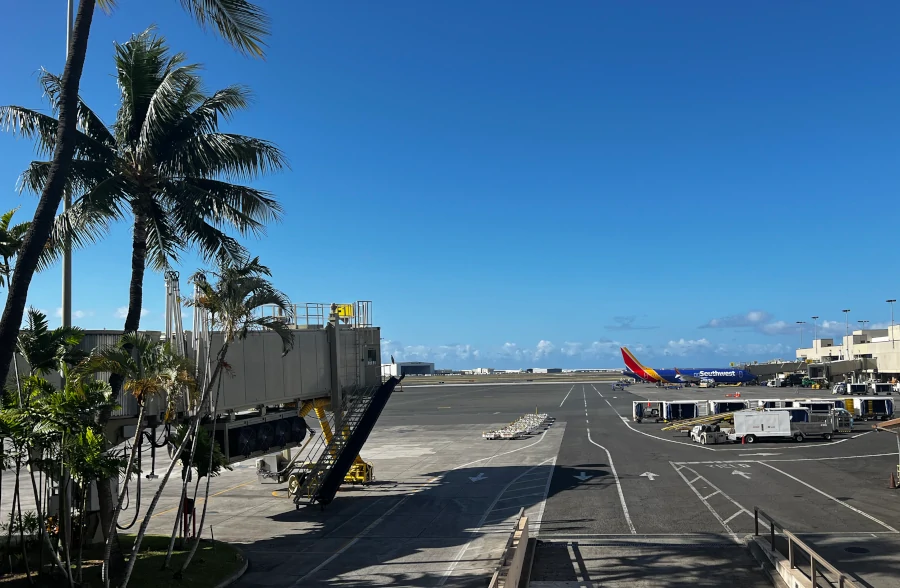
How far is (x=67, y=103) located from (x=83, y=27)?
6.30 feet

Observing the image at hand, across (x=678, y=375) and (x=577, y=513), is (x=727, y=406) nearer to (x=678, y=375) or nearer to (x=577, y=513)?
(x=577, y=513)

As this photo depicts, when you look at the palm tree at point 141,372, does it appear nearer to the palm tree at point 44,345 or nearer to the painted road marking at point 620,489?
A: the palm tree at point 44,345

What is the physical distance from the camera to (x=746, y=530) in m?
23.9

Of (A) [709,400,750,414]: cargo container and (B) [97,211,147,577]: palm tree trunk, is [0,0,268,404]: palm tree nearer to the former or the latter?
(B) [97,211,147,577]: palm tree trunk

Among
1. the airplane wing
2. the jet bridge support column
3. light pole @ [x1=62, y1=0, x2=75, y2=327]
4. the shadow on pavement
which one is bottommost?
the airplane wing

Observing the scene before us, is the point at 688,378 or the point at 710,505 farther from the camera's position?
the point at 688,378

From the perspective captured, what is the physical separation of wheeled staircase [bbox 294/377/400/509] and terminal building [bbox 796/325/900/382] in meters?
111

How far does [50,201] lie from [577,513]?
2317 centimetres

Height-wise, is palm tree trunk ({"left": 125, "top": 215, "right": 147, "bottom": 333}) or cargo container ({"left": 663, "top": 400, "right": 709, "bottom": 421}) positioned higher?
palm tree trunk ({"left": 125, "top": 215, "right": 147, "bottom": 333})

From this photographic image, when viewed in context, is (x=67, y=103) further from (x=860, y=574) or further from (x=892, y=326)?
(x=892, y=326)

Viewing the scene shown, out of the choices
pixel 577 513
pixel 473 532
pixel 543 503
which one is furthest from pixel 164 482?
pixel 543 503

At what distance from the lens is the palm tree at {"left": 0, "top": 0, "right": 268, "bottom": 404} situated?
536 inches

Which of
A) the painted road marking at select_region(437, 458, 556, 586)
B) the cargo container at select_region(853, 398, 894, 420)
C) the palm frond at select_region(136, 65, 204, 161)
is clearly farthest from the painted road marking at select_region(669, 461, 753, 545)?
the cargo container at select_region(853, 398, 894, 420)

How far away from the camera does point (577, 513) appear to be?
91.9 ft
